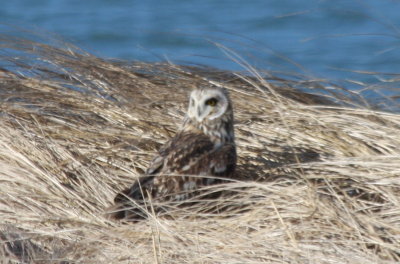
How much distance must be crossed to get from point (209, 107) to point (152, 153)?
376 millimetres

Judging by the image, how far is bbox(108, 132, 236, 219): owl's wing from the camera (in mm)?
4254

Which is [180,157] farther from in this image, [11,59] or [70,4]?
[70,4]

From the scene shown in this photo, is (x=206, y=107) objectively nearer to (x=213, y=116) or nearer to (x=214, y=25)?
(x=213, y=116)

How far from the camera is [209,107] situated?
4637 millimetres

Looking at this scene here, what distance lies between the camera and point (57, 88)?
17.5ft

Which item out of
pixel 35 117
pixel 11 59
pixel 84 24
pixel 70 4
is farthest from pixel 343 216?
pixel 70 4

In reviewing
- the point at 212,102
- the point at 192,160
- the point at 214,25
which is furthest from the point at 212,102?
the point at 214,25

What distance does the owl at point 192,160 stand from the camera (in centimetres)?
415

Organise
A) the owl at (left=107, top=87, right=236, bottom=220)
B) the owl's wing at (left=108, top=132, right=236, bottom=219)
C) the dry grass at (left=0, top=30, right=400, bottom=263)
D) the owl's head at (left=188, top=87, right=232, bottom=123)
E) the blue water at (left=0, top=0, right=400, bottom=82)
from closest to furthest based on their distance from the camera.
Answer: the dry grass at (left=0, top=30, right=400, bottom=263) < the owl at (left=107, top=87, right=236, bottom=220) < the owl's wing at (left=108, top=132, right=236, bottom=219) < the owl's head at (left=188, top=87, right=232, bottom=123) < the blue water at (left=0, top=0, right=400, bottom=82)

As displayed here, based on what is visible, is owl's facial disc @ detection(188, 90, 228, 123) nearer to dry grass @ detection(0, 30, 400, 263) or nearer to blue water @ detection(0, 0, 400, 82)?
dry grass @ detection(0, 30, 400, 263)

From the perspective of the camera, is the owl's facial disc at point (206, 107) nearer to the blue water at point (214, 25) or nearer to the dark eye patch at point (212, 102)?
the dark eye patch at point (212, 102)

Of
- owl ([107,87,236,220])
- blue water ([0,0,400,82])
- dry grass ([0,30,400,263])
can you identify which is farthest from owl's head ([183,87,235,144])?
blue water ([0,0,400,82])

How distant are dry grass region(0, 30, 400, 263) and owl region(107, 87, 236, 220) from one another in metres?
0.15

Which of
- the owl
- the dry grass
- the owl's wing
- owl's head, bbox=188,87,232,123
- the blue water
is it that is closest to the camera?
the dry grass
